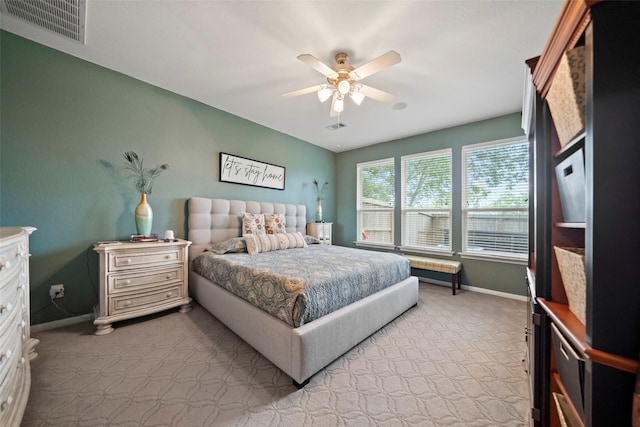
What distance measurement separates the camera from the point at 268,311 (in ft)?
5.86

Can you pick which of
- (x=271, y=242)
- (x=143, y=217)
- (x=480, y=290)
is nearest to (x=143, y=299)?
(x=143, y=217)

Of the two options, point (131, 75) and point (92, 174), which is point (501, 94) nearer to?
point (131, 75)

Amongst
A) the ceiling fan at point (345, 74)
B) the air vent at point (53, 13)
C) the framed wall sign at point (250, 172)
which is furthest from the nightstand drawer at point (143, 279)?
the ceiling fan at point (345, 74)

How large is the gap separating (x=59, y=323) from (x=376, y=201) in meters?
4.78

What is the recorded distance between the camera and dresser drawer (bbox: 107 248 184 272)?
7.22 ft

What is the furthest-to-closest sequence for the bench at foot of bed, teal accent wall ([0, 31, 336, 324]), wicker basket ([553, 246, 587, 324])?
the bench at foot of bed < teal accent wall ([0, 31, 336, 324]) < wicker basket ([553, 246, 587, 324])

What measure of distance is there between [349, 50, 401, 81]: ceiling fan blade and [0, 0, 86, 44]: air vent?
84.0 inches

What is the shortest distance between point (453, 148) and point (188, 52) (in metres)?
3.88

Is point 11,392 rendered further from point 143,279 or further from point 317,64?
point 317,64

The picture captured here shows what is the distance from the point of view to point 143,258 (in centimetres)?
238

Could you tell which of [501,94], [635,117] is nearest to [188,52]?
[635,117]

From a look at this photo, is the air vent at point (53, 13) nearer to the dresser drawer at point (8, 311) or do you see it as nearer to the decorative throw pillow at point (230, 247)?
the dresser drawer at point (8, 311)

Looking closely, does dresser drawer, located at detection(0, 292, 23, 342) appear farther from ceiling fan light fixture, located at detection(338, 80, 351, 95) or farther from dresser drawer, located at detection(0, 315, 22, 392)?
ceiling fan light fixture, located at detection(338, 80, 351, 95)

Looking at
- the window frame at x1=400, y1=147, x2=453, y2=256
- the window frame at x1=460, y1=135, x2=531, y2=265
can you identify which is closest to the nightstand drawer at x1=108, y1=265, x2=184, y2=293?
the window frame at x1=400, y1=147, x2=453, y2=256
